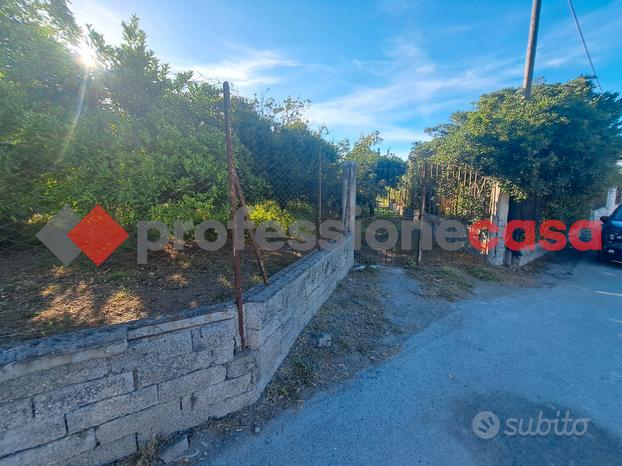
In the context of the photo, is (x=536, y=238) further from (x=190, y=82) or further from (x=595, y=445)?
(x=190, y=82)

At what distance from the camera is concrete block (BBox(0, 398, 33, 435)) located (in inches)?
→ 59.4

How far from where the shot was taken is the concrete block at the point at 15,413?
4.95 ft

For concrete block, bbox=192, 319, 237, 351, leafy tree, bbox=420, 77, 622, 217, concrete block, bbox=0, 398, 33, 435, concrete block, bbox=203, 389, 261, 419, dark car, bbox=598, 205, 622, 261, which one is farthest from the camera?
dark car, bbox=598, 205, 622, 261

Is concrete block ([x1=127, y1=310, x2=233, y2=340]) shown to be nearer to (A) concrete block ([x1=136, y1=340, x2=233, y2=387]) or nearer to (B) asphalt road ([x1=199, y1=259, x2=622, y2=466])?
(A) concrete block ([x1=136, y1=340, x2=233, y2=387])

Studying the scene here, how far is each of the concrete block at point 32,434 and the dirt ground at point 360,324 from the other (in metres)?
0.55

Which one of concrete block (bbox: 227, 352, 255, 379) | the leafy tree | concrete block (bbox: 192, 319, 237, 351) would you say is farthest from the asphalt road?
the leafy tree

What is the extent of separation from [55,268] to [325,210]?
182 inches

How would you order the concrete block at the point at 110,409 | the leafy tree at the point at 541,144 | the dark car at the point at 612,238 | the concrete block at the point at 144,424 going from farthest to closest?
1. the dark car at the point at 612,238
2. the leafy tree at the point at 541,144
3. the concrete block at the point at 144,424
4. the concrete block at the point at 110,409

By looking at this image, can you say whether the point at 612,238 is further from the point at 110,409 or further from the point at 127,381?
the point at 110,409

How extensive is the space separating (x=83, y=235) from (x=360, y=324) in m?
3.66

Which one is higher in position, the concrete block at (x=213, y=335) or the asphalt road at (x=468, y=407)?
the concrete block at (x=213, y=335)

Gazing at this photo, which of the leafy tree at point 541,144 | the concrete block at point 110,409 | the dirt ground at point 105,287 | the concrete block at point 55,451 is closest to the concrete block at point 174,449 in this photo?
the concrete block at point 110,409

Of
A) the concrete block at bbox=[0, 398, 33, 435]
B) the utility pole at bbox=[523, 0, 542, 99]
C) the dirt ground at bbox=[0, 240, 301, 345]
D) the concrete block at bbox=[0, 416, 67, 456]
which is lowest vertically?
the concrete block at bbox=[0, 416, 67, 456]

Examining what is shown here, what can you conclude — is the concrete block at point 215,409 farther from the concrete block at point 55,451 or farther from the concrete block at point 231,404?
the concrete block at point 55,451
